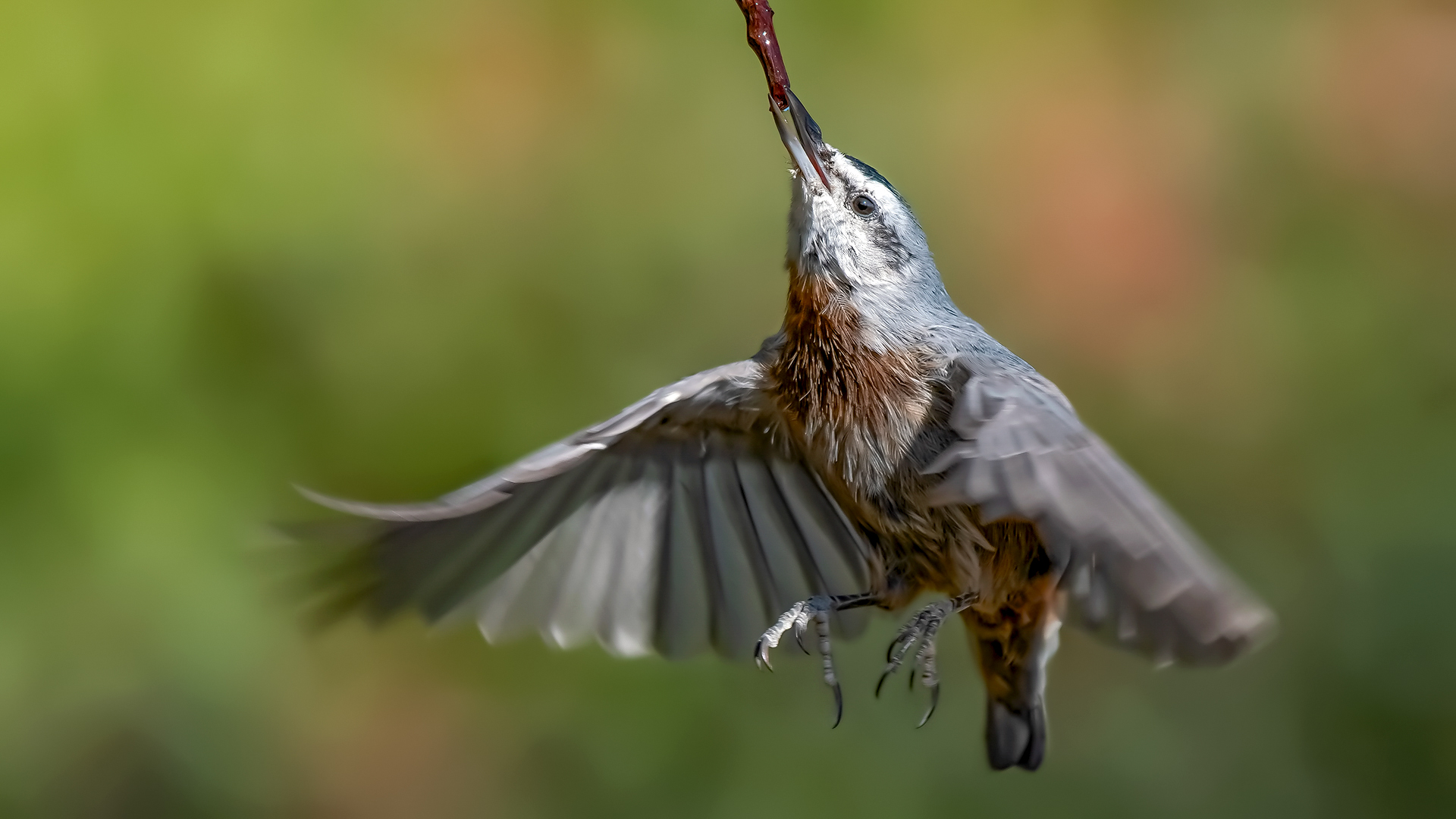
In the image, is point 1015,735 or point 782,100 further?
point 1015,735

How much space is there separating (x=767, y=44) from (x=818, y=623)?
0.96 meters

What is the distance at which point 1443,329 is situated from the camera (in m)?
3.92

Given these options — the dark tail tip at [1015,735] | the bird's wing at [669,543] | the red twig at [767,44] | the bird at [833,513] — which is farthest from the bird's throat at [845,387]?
the dark tail tip at [1015,735]

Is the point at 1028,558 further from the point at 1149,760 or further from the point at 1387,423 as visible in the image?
the point at 1387,423

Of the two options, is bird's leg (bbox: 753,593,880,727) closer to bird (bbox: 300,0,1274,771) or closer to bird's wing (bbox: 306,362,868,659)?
bird (bbox: 300,0,1274,771)

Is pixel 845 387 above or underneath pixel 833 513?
above

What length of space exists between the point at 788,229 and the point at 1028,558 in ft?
2.44

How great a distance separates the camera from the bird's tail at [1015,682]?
250cm

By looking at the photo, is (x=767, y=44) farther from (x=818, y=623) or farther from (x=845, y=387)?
(x=818, y=623)

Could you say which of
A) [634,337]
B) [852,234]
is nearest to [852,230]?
[852,234]

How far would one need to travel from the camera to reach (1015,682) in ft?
8.48

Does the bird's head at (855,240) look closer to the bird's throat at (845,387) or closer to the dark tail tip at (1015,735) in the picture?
the bird's throat at (845,387)

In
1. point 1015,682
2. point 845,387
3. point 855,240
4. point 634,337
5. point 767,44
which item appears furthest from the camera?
point 634,337

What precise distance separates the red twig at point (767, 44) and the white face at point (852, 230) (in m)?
0.28
